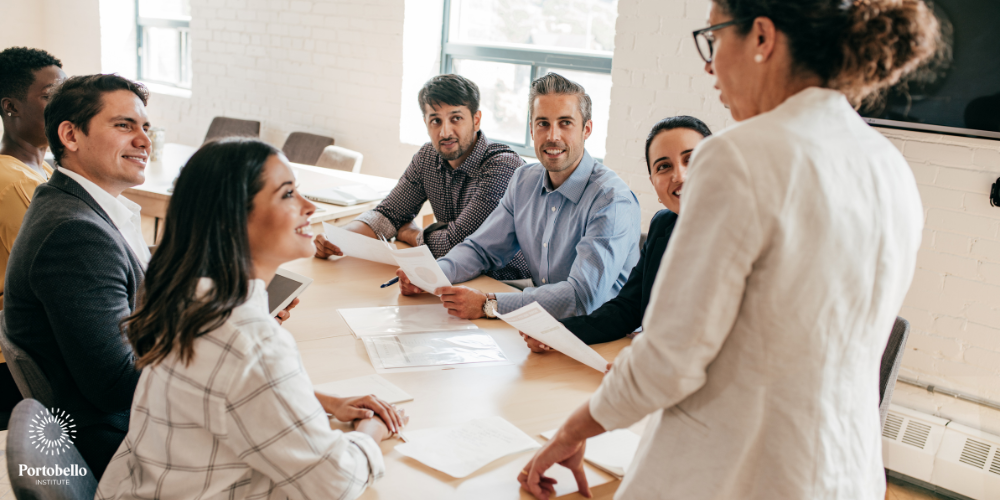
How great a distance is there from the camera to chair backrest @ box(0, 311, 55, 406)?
131 cm

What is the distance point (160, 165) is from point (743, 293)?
3829 mm

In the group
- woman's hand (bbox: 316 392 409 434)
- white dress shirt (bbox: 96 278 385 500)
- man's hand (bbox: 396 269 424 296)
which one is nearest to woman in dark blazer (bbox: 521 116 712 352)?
man's hand (bbox: 396 269 424 296)

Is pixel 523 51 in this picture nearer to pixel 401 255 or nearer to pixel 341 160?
pixel 341 160

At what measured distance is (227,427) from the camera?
0.93 metres

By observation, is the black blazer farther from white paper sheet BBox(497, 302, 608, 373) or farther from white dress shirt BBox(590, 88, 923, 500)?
white dress shirt BBox(590, 88, 923, 500)

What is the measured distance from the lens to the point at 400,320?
1.79 metres

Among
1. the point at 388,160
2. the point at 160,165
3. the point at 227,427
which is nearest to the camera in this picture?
the point at 227,427

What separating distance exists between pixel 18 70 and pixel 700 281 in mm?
2355

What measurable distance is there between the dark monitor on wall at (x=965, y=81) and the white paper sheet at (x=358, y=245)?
169 centimetres

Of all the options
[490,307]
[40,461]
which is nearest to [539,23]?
[490,307]

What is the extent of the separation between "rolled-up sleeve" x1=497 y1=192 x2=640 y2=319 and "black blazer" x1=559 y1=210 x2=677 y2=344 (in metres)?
0.17

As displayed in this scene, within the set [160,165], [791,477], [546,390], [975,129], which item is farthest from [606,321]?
[160,165]

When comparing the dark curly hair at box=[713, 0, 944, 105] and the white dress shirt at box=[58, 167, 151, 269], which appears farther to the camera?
the white dress shirt at box=[58, 167, 151, 269]

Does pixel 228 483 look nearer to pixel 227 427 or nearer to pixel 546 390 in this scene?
pixel 227 427
